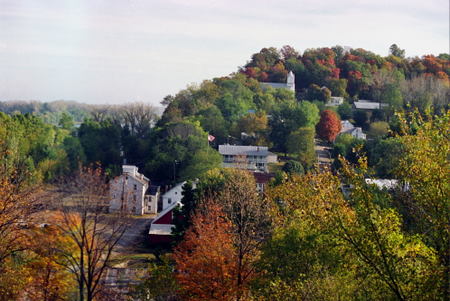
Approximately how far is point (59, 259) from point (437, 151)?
339 inches

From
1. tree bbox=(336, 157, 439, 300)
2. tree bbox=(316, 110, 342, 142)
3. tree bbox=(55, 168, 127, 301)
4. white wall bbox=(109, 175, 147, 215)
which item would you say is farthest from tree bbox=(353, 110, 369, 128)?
tree bbox=(336, 157, 439, 300)

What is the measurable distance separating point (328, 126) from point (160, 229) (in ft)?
61.7

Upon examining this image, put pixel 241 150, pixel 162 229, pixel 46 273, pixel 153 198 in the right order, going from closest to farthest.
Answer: pixel 46 273
pixel 162 229
pixel 153 198
pixel 241 150

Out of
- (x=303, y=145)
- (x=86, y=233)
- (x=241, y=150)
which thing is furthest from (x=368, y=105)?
(x=86, y=233)

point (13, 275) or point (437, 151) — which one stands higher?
point (437, 151)

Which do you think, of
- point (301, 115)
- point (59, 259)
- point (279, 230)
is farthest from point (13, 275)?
point (301, 115)

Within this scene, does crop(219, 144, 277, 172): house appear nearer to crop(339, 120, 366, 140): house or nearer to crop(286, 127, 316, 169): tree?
crop(286, 127, 316, 169): tree

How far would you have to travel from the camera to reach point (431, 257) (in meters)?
6.13

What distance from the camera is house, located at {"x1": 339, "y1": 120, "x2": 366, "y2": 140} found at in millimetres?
36353

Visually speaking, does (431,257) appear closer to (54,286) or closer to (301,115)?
(54,286)

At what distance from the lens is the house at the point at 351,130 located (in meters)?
36.4

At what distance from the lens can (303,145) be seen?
30.3 metres

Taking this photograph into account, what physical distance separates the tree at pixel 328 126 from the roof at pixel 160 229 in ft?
60.6

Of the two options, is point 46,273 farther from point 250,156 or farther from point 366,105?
point 366,105
